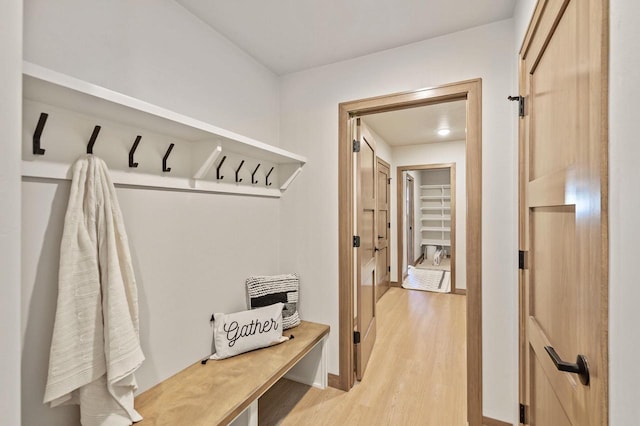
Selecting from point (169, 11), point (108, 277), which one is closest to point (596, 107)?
point (108, 277)

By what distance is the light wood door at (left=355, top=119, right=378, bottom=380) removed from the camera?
2.40 meters

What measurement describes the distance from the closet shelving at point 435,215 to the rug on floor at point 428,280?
151 centimetres

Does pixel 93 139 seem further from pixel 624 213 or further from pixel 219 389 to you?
pixel 624 213

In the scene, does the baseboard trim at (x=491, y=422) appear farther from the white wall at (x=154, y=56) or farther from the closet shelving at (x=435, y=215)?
the closet shelving at (x=435, y=215)

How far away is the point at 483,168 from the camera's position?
6.15 feet

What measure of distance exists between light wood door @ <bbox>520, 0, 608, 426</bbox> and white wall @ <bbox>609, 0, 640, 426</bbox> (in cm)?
3

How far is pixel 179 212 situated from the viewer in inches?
65.7

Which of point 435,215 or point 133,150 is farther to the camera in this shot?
point 435,215

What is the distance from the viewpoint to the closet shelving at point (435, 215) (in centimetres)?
775

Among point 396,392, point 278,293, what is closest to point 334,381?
point 396,392

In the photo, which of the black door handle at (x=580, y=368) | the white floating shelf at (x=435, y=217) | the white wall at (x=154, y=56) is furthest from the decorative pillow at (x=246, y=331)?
the white floating shelf at (x=435, y=217)

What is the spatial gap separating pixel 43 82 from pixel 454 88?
201cm

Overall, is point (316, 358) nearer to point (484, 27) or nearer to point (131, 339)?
point (131, 339)

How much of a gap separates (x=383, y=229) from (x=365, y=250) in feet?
7.14
